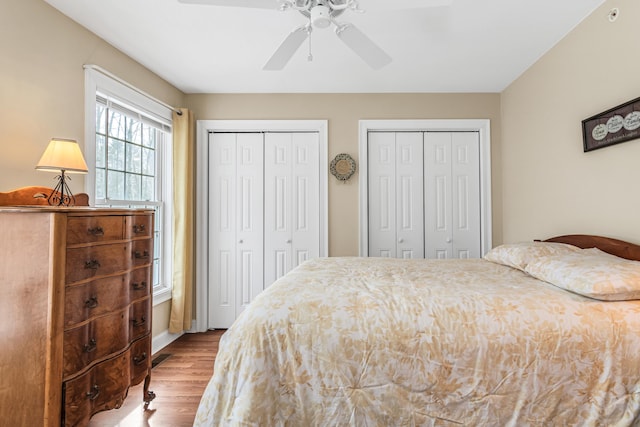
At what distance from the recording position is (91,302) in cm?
150

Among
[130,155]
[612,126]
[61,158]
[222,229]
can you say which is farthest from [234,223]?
[612,126]

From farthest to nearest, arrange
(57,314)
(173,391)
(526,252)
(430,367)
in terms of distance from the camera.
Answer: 1. (173,391)
2. (526,252)
3. (57,314)
4. (430,367)

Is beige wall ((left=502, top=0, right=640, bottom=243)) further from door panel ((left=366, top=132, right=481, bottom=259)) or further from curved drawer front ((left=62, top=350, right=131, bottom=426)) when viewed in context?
curved drawer front ((left=62, top=350, right=131, bottom=426))

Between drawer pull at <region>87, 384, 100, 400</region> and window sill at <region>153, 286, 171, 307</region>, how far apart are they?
1434 millimetres

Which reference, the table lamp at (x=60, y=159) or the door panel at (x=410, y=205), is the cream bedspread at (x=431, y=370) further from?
the door panel at (x=410, y=205)

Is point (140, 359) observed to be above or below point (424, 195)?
below

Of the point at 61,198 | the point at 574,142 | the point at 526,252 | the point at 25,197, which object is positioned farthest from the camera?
the point at 574,142

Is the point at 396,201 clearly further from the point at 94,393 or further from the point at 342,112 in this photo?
the point at 94,393

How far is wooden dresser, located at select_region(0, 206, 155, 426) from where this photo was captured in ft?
4.25

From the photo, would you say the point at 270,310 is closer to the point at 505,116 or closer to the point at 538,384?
the point at 538,384

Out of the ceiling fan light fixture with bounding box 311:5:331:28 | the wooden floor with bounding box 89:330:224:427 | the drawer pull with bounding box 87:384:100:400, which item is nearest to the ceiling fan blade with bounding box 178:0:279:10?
the ceiling fan light fixture with bounding box 311:5:331:28

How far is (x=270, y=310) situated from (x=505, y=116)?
129 inches

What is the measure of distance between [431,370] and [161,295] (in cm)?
271

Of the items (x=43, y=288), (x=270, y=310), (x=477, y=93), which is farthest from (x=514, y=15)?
(x=43, y=288)
